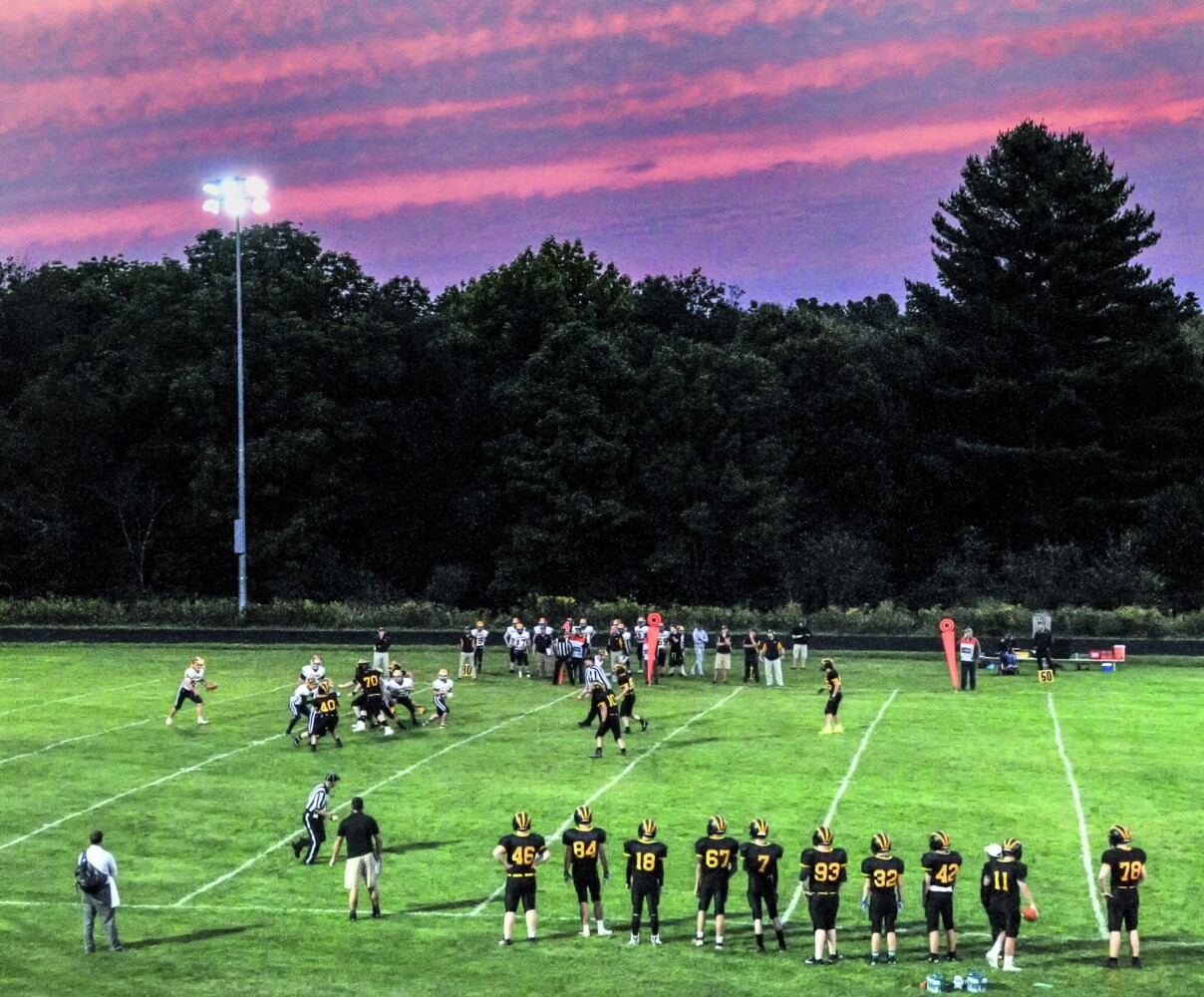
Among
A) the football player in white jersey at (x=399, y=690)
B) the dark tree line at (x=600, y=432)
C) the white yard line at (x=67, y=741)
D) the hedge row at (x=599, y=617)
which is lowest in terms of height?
the white yard line at (x=67, y=741)

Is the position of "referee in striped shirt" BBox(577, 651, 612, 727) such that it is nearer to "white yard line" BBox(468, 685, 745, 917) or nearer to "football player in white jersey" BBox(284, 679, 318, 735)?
"white yard line" BBox(468, 685, 745, 917)

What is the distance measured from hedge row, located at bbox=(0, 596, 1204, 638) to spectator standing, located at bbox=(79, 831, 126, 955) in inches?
1514

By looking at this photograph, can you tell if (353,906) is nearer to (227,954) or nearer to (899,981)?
(227,954)

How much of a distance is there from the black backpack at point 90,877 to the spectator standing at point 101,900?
0.02 metres

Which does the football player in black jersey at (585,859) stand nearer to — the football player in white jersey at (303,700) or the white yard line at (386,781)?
the white yard line at (386,781)

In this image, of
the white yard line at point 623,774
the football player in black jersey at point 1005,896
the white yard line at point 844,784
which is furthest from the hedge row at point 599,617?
the football player in black jersey at point 1005,896

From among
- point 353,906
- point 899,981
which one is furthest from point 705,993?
point 353,906

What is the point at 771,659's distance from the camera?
4797cm

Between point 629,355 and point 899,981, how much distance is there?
222 ft

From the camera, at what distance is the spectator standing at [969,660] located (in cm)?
4694

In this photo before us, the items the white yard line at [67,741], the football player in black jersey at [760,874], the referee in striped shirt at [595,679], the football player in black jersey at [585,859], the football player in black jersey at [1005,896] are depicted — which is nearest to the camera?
the football player in black jersey at [1005,896]

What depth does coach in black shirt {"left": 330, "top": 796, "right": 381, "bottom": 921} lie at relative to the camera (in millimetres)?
22812

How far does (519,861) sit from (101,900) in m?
5.62

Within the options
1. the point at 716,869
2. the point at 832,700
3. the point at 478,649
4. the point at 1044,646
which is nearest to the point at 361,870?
the point at 716,869
